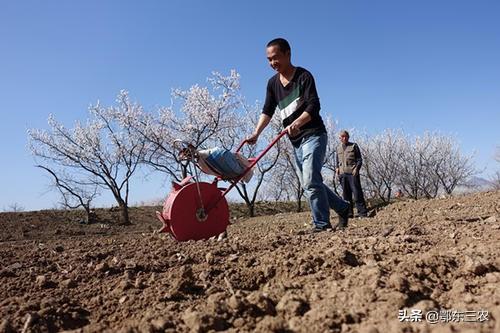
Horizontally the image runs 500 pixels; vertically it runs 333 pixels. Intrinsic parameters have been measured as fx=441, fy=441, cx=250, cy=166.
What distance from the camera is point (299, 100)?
461 centimetres

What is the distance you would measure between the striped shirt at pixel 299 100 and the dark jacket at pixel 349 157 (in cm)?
541

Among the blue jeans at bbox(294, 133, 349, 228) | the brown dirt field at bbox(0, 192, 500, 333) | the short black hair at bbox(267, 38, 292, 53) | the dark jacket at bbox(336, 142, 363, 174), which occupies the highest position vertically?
the short black hair at bbox(267, 38, 292, 53)

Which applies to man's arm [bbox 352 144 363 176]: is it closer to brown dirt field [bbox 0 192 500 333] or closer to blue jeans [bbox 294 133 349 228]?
blue jeans [bbox 294 133 349 228]

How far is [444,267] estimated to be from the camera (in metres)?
2.27

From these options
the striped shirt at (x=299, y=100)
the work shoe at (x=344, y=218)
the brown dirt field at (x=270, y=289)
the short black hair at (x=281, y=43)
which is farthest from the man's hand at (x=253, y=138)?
the brown dirt field at (x=270, y=289)

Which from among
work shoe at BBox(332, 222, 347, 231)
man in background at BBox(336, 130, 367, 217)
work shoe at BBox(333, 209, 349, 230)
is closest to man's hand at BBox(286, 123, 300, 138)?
work shoe at BBox(332, 222, 347, 231)

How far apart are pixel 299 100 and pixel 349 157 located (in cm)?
572

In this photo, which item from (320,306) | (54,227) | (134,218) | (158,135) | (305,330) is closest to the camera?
(305,330)

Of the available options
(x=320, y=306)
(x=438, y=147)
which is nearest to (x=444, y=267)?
(x=320, y=306)

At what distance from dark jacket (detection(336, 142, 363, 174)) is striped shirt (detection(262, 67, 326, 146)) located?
17.8 ft

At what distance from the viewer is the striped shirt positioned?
178 inches

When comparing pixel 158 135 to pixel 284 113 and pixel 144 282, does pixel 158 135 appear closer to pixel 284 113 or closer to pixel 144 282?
pixel 284 113

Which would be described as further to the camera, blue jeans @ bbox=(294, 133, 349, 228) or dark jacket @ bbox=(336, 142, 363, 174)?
dark jacket @ bbox=(336, 142, 363, 174)

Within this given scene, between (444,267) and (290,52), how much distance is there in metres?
3.00
